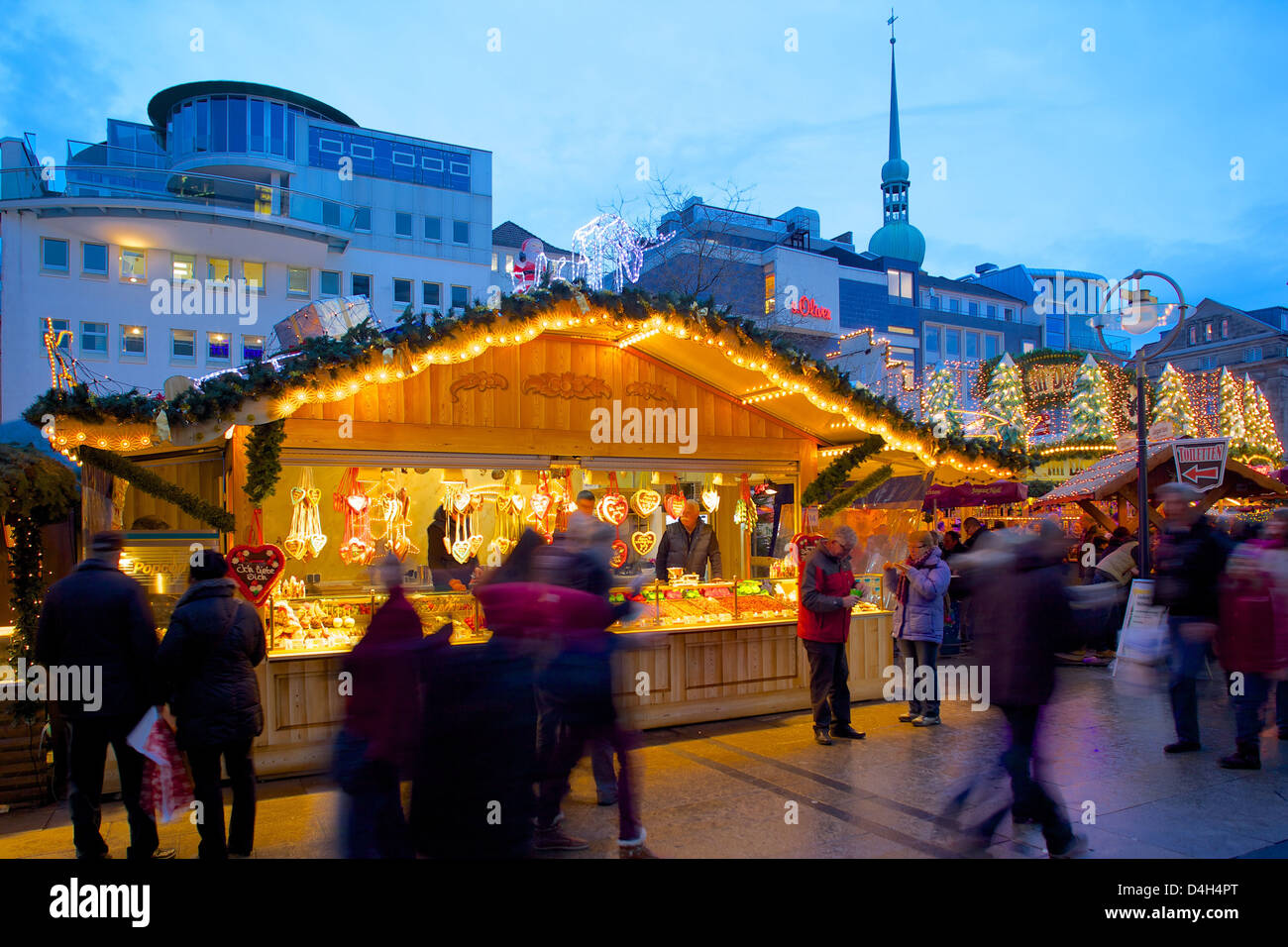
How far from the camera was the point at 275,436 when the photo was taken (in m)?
6.66

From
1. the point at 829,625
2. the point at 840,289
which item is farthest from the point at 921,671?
the point at 840,289

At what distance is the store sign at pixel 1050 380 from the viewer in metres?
32.4

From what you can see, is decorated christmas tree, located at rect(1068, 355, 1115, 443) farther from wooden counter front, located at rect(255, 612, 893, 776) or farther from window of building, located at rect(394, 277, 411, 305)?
window of building, located at rect(394, 277, 411, 305)

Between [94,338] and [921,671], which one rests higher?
[94,338]

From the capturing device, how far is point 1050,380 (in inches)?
1302

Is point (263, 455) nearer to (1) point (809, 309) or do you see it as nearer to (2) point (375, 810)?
(2) point (375, 810)

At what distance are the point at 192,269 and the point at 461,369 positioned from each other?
28110 mm

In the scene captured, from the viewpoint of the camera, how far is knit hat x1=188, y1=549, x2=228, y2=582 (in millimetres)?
4637

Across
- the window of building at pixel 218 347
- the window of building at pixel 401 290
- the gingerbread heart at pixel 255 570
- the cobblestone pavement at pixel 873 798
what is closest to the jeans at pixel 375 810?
the cobblestone pavement at pixel 873 798

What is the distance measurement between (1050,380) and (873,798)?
31621 mm

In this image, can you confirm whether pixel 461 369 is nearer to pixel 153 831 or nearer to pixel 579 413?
pixel 579 413

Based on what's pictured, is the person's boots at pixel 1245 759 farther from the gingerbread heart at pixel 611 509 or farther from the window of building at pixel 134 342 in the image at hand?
the window of building at pixel 134 342

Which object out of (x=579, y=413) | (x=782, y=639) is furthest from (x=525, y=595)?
(x=782, y=639)

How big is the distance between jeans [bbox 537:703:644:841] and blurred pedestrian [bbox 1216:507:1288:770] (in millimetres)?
4815
